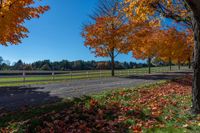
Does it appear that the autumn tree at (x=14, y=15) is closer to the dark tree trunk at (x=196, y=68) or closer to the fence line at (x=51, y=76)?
the fence line at (x=51, y=76)

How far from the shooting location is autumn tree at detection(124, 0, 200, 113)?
8.97m

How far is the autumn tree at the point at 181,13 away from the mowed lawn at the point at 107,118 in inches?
34.9

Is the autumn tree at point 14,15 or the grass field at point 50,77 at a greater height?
the autumn tree at point 14,15

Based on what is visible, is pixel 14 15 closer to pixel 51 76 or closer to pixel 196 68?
pixel 196 68

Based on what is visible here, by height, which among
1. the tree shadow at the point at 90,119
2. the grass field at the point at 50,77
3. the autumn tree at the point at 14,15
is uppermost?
the autumn tree at the point at 14,15

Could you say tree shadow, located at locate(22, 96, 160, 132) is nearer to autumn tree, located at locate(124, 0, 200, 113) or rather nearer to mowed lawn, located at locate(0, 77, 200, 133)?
mowed lawn, located at locate(0, 77, 200, 133)

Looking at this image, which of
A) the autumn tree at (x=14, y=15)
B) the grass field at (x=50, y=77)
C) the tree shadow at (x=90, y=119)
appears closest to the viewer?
the tree shadow at (x=90, y=119)

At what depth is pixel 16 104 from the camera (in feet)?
41.7

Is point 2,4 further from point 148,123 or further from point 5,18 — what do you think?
point 148,123

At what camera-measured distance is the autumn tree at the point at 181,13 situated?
8.97 metres

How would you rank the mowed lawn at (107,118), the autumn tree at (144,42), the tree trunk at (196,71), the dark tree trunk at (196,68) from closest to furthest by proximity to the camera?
the mowed lawn at (107,118), the dark tree trunk at (196,68), the tree trunk at (196,71), the autumn tree at (144,42)

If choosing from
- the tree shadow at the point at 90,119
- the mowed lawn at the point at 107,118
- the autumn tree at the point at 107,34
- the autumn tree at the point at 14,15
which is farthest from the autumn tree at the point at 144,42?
the tree shadow at the point at 90,119

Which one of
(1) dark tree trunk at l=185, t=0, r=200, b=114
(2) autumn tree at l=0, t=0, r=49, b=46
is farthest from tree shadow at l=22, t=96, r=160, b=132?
(2) autumn tree at l=0, t=0, r=49, b=46

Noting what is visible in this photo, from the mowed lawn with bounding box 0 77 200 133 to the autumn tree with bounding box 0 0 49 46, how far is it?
219 inches
